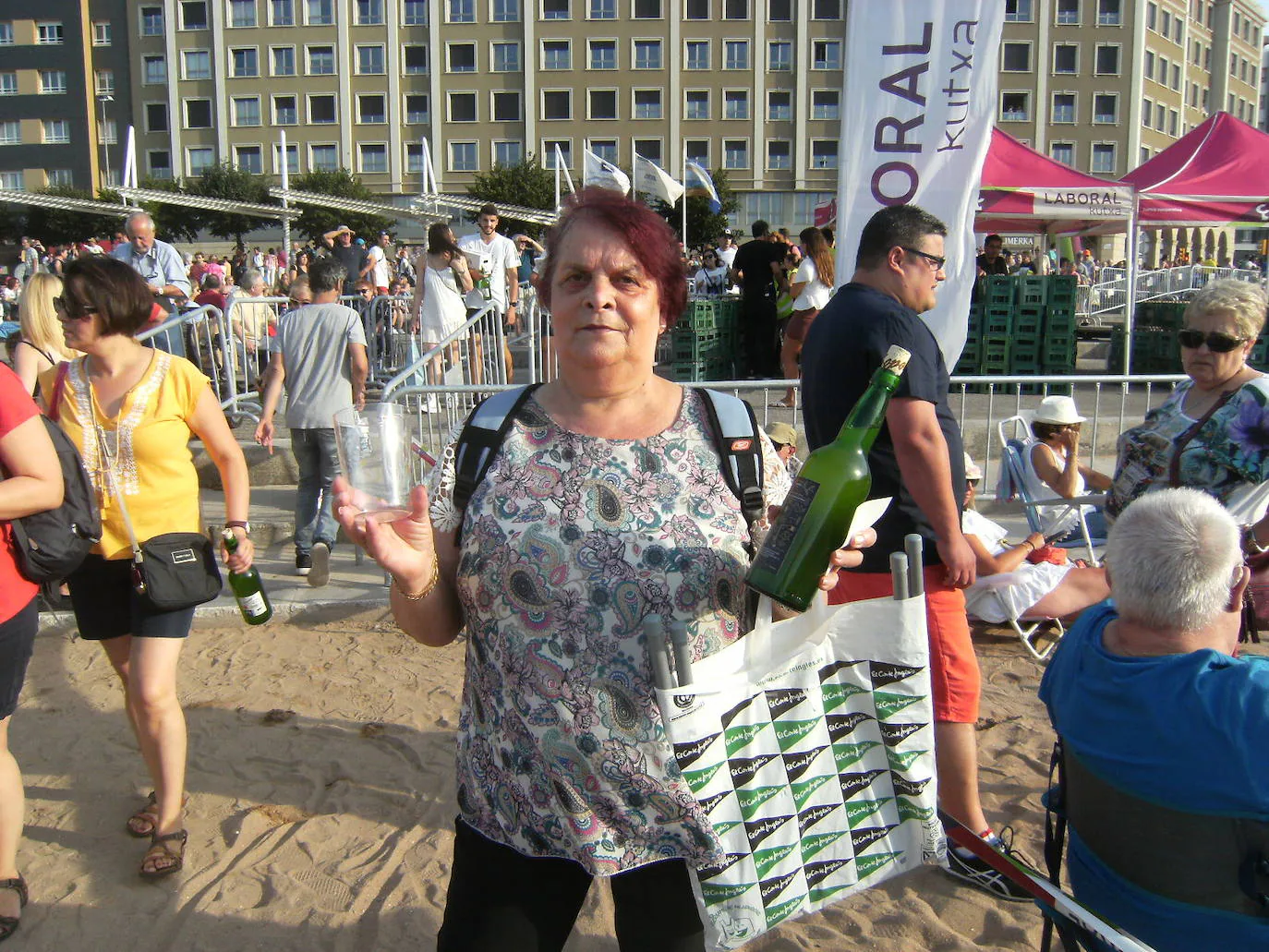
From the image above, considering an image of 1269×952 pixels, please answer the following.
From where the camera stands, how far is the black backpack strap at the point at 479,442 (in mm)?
Answer: 1872

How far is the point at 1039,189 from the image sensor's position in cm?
1135

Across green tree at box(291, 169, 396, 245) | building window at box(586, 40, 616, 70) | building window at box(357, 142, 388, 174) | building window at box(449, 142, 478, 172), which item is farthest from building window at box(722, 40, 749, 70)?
green tree at box(291, 169, 396, 245)

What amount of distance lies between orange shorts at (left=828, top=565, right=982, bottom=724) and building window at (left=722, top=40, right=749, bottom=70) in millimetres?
67135

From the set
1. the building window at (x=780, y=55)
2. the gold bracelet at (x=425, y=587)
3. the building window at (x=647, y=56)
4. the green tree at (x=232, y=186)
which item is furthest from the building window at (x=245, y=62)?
the gold bracelet at (x=425, y=587)

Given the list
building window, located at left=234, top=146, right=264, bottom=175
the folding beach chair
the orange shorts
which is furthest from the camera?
building window, located at left=234, top=146, right=264, bottom=175

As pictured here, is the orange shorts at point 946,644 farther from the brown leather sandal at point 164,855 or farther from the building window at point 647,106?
the building window at point 647,106

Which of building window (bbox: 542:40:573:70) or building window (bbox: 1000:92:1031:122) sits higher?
building window (bbox: 542:40:573:70)

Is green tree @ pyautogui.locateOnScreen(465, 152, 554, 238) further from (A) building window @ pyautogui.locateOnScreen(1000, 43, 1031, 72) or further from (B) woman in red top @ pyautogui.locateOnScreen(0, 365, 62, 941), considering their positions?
(B) woman in red top @ pyautogui.locateOnScreen(0, 365, 62, 941)

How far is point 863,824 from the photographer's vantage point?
5.50ft

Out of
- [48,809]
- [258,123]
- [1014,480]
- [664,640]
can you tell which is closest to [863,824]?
[664,640]

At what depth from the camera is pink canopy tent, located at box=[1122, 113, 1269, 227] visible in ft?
39.7

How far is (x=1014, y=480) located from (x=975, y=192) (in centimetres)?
183

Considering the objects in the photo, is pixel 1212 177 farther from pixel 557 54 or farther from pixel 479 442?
pixel 557 54

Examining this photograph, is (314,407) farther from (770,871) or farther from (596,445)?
(770,871)
